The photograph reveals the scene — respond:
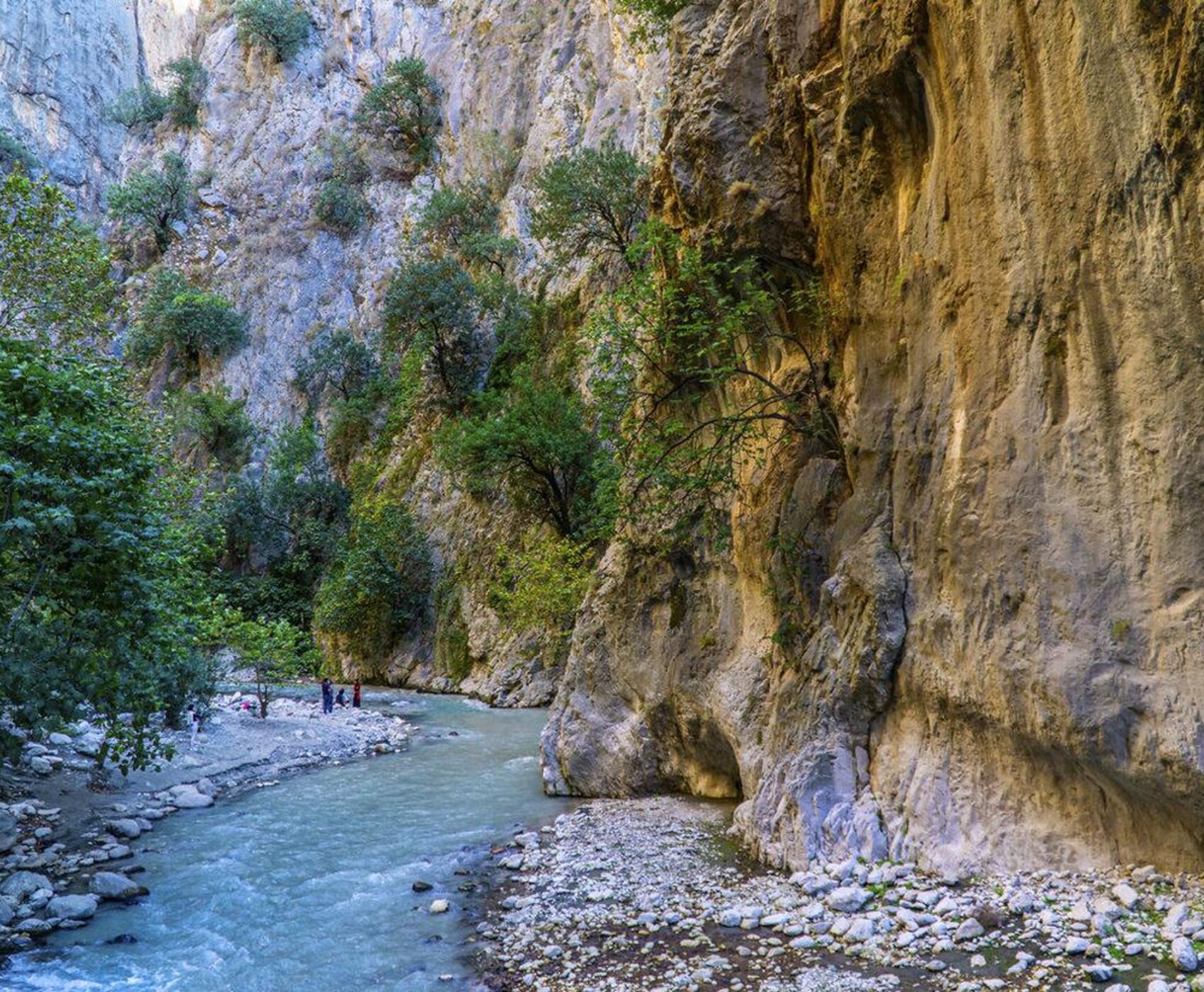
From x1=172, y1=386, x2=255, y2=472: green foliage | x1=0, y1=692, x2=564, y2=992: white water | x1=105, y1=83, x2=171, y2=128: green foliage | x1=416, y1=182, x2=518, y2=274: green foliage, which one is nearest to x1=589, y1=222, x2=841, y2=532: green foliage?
x1=0, y1=692, x2=564, y2=992: white water

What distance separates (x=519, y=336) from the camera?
4206cm

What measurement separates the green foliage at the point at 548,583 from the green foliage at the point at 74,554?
55.0 feet

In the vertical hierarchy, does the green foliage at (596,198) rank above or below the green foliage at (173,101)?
below

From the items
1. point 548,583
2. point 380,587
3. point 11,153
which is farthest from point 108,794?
point 11,153

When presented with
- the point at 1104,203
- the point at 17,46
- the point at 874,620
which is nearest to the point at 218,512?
the point at 874,620

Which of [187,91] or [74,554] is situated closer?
[74,554]

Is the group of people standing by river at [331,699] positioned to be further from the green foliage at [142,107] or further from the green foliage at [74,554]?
the green foliage at [142,107]

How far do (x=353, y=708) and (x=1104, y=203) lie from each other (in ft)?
91.4

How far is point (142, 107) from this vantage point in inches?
2739

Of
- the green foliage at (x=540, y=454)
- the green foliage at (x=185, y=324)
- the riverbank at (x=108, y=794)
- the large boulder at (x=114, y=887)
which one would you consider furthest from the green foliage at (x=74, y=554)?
the green foliage at (x=185, y=324)

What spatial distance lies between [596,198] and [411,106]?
114 ft

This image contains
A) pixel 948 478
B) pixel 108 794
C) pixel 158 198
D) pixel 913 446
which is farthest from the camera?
pixel 158 198

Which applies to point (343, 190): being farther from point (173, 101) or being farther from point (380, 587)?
point (380, 587)

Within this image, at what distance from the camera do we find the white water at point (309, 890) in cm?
855
